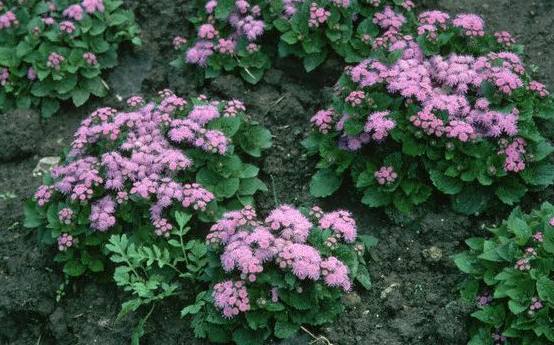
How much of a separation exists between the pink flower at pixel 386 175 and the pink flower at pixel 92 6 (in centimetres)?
354

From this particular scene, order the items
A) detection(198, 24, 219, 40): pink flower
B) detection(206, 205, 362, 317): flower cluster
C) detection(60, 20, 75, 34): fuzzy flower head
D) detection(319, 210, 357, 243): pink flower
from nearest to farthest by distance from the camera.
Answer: detection(206, 205, 362, 317): flower cluster → detection(319, 210, 357, 243): pink flower → detection(198, 24, 219, 40): pink flower → detection(60, 20, 75, 34): fuzzy flower head

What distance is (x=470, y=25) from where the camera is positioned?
6957mm

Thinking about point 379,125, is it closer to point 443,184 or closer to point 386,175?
point 386,175

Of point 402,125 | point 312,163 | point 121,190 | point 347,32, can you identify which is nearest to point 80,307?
point 121,190

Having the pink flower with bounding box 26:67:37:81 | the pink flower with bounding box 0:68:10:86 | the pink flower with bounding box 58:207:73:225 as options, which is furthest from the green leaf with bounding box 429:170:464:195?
the pink flower with bounding box 0:68:10:86

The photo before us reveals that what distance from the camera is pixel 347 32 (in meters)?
7.46

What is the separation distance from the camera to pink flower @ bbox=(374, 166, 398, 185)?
6.31 m

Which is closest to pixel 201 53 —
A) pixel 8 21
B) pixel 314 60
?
pixel 314 60

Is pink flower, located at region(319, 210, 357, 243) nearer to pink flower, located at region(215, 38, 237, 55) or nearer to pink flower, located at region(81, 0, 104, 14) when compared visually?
pink flower, located at region(215, 38, 237, 55)

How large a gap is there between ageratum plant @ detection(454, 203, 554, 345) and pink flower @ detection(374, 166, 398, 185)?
0.83 m

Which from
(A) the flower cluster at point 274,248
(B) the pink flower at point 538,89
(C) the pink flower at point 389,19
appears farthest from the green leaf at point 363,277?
(C) the pink flower at point 389,19

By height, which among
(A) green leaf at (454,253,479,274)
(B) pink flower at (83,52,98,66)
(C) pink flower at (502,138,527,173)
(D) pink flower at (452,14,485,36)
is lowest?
(A) green leaf at (454,253,479,274)

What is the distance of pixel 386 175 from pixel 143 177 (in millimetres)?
1983

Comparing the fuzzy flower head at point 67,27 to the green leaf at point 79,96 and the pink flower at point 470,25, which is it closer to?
the green leaf at point 79,96
